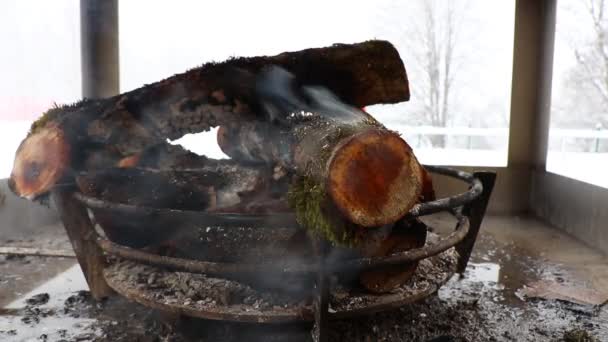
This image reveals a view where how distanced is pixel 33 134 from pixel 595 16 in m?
5.37

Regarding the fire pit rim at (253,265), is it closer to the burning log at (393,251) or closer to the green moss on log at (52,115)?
the burning log at (393,251)

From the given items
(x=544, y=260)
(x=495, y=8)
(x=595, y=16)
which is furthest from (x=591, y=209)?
(x=495, y=8)

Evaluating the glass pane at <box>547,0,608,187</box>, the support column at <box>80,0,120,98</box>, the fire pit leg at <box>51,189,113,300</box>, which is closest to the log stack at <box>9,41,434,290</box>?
the fire pit leg at <box>51,189,113,300</box>

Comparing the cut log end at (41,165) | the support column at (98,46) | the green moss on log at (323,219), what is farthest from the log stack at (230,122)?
the support column at (98,46)

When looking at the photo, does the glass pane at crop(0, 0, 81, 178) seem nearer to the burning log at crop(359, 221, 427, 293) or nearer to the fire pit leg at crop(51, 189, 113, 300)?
the fire pit leg at crop(51, 189, 113, 300)

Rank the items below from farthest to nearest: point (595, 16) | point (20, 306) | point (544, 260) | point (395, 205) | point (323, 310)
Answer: point (595, 16) → point (544, 260) → point (20, 306) → point (323, 310) → point (395, 205)

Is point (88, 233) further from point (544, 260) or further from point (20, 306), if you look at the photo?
point (544, 260)

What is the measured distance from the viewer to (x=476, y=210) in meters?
3.01

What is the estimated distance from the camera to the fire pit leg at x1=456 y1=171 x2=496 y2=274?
2.93m

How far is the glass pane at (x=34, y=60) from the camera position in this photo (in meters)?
5.09

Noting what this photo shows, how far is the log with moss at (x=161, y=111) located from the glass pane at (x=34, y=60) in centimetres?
292

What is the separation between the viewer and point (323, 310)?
6.06 feet

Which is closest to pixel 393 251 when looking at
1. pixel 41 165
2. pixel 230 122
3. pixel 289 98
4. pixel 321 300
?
pixel 321 300

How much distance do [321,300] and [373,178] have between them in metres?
0.54
